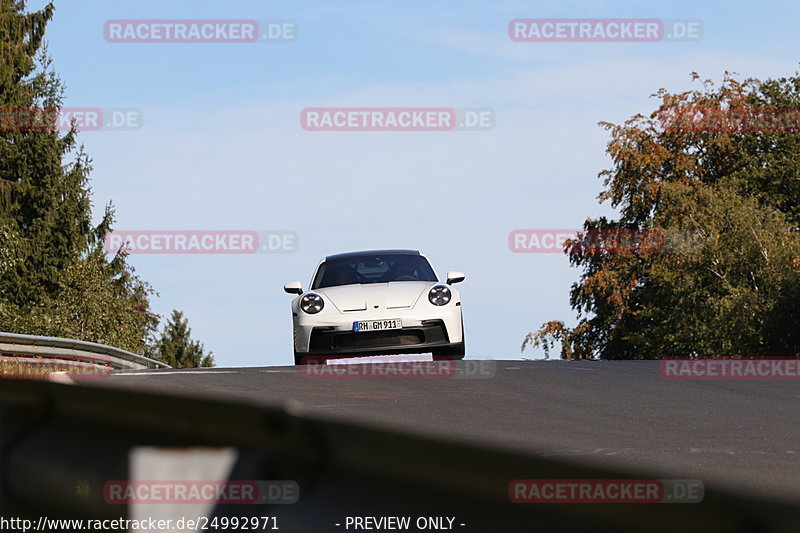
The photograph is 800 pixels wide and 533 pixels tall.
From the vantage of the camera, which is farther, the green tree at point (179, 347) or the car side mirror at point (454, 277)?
the green tree at point (179, 347)

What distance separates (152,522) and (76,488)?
0.42m

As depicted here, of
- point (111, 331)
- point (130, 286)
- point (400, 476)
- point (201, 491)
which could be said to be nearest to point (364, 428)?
point (400, 476)

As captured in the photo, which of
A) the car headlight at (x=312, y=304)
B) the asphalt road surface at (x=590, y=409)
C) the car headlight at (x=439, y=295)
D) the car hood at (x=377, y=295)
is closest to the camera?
the asphalt road surface at (x=590, y=409)

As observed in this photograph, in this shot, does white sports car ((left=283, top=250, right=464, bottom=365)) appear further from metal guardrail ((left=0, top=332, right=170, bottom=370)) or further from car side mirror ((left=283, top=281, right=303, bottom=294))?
metal guardrail ((left=0, top=332, right=170, bottom=370))

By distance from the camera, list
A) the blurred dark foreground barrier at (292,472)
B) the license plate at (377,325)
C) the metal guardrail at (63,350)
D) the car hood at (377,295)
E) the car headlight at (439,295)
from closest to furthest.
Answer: the blurred dark foreground barrier at (292,472) < the license plate at (377,325) < the car hood at (377,295) < the car headlight at (439,295) < the metal guardrail at (63,350)

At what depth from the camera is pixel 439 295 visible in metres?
14.7

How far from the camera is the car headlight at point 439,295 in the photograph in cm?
1462

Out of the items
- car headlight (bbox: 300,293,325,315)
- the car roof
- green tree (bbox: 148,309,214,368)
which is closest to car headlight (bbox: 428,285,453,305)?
car headlight (bbox: 300,293,325,315)

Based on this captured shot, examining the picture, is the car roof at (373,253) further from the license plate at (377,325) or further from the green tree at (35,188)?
the green tree at (35,188)

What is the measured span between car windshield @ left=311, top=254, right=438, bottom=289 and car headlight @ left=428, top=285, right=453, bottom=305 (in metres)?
0.70

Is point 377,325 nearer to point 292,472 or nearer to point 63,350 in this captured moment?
point 63,350

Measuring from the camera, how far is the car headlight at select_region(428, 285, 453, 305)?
14625 millimetres

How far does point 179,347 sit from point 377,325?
103606 mm

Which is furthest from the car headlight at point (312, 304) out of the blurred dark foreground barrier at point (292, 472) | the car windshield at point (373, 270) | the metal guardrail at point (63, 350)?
the blurred dark foreground barrier at point (292, 472)
